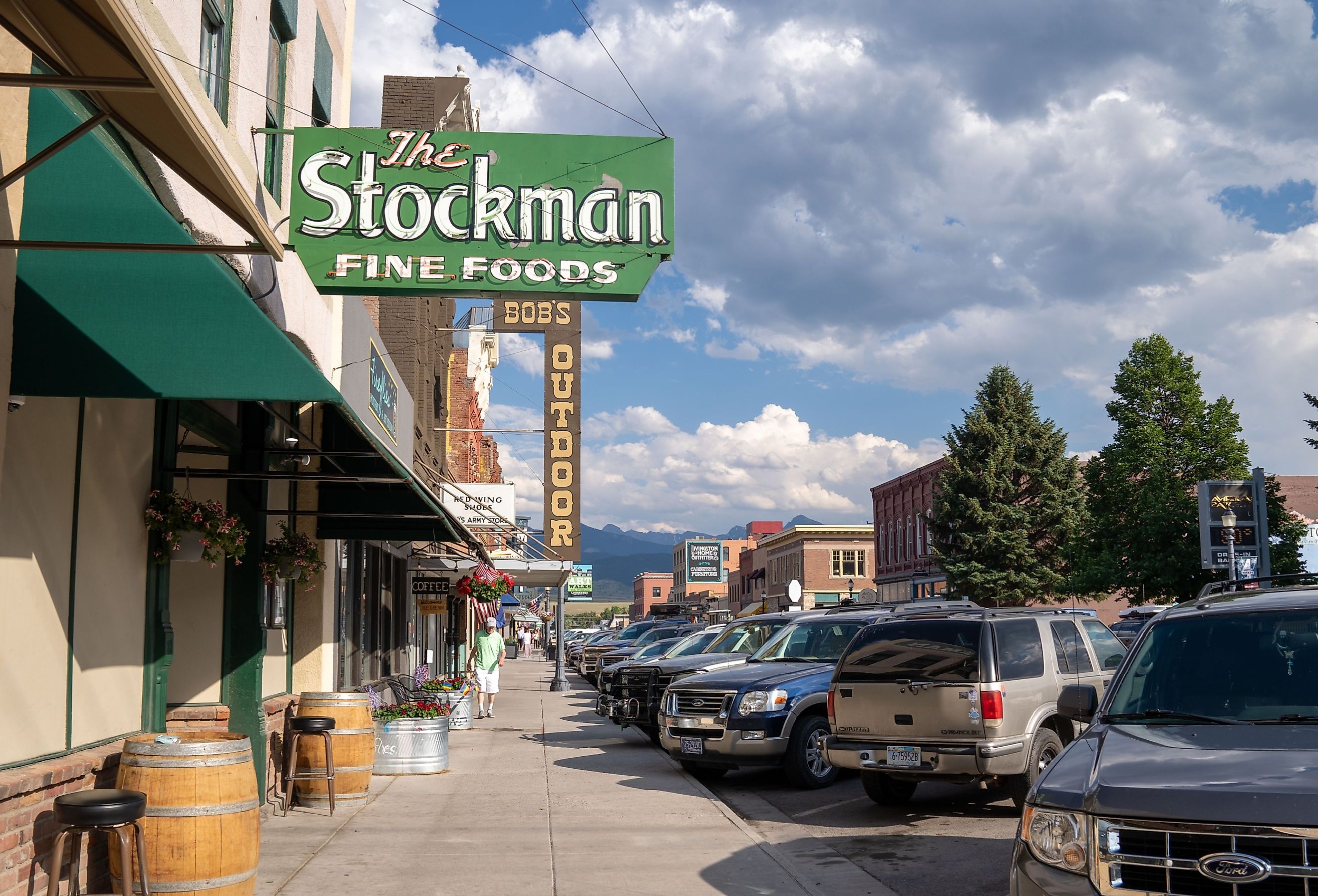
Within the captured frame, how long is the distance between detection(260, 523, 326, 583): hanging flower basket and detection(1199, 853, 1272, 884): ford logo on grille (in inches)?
321

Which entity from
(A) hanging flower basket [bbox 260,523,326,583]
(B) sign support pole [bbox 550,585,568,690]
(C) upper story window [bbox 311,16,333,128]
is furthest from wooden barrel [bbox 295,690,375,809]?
(B) sign support pole [bbox 550,585,568,690]

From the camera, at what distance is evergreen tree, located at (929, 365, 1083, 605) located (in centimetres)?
5275

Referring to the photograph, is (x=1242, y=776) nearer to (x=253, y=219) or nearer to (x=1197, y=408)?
(x=253, y=219)

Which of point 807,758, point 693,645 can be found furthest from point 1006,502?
point 807,758

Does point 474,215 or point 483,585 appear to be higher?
point 474,215

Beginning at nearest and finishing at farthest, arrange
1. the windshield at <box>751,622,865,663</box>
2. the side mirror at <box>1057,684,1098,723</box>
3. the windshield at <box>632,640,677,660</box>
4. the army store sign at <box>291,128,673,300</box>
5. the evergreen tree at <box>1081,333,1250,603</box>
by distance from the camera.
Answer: the side mirror at <box>1057,684,1098,723</box> → the army store sign at <box>291,128,673,300</box> → the windshield at <box>751,622,865,663</box> → the windshield at <box>632,640,677,660</box> → the evergreen tree at <box>1081,333,1250,603</box>

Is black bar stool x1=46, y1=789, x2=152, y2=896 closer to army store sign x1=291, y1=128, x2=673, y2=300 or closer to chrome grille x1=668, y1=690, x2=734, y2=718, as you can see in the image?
army store sign x1=291, y1=128, x2=673, y2=300

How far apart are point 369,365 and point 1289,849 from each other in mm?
12511

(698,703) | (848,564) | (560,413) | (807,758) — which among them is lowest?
(807,758)

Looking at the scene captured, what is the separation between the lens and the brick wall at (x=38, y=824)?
18.3ft

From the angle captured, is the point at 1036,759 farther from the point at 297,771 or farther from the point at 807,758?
the point at 297,771

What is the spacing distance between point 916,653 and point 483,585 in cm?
1277

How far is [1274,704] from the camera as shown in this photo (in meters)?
5.49

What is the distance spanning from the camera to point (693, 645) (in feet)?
70.3
